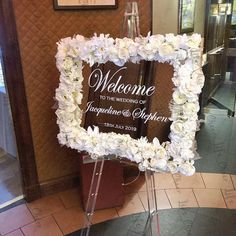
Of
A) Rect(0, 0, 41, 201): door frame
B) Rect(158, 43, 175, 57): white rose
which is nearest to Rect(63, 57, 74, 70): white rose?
Rect(158, 43, 175, 57): white rose

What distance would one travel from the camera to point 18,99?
214 cm

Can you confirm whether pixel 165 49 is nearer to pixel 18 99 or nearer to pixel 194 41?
pixel 194 41

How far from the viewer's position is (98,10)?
2.24 meters

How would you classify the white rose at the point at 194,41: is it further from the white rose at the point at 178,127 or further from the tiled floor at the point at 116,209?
the tiled floor at the point at 116,209

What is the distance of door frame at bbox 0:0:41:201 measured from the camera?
1966 millimetres

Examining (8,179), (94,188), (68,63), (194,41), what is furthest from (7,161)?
(194,41)

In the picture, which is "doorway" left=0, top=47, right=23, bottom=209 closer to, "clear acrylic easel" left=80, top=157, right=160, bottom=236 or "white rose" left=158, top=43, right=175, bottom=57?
"clear acrylic easel" left=80, top=157, right=160, bottom=236

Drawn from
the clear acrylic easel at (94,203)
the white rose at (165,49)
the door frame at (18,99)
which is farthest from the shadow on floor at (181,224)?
the white rose at (165,49)

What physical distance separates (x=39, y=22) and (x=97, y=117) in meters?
0.87

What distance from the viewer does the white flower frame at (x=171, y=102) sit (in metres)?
1.36

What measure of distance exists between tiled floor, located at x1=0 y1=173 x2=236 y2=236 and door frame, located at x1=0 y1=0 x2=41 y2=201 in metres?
0.18

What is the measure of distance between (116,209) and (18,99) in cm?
108

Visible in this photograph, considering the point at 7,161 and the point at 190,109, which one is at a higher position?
the point at 190,109

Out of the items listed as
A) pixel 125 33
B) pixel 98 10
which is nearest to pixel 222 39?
pixel 98 10
